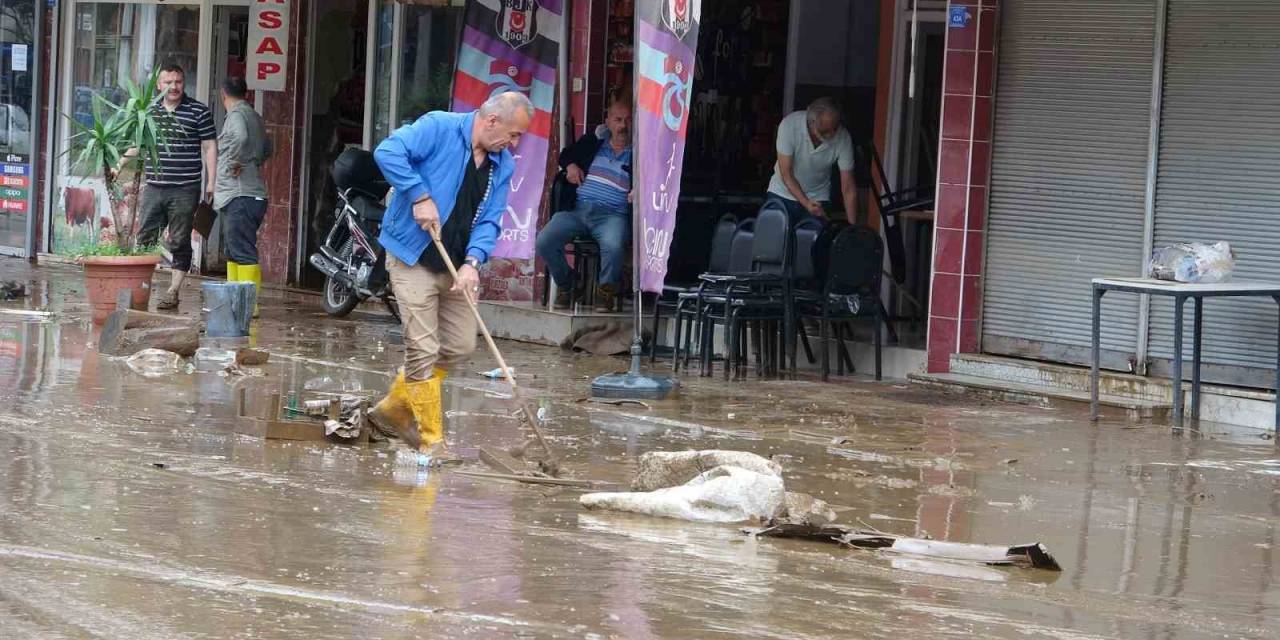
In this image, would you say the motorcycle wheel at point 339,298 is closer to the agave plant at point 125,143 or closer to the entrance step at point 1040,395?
the agave plant at point 125,143

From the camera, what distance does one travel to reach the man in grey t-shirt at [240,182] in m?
15.1

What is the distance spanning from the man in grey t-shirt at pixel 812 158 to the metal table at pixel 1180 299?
312cm

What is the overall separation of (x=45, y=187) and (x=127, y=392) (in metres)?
10.8

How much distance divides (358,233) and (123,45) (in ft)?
21.3

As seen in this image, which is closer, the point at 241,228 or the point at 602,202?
the point at 602,202

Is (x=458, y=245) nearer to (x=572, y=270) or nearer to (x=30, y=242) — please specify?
(x=572, y=270)

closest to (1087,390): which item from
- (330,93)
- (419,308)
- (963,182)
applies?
(963,182)

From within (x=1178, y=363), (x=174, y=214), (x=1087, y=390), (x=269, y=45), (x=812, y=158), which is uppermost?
(x=269, y=45)

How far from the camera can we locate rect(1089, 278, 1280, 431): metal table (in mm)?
10500

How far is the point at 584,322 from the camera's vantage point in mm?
14141

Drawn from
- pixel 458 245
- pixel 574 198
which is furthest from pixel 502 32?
pixel 458 245

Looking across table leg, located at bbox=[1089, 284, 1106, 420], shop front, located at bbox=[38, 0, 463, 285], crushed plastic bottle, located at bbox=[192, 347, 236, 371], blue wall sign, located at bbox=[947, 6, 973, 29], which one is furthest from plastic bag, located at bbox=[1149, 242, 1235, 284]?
shop front, located at bbox=[38, 0, 463, 285]

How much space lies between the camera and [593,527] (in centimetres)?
732

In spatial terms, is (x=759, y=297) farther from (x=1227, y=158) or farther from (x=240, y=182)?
(x=240, y=182)
